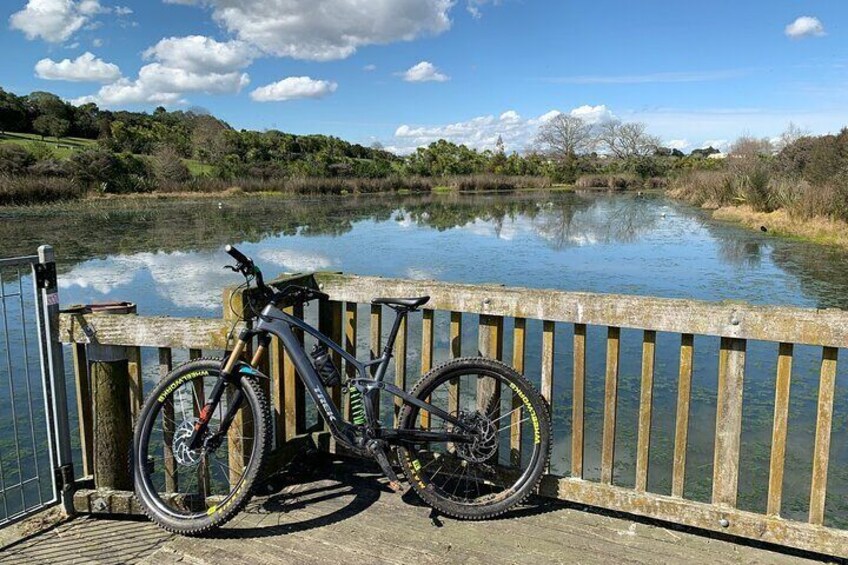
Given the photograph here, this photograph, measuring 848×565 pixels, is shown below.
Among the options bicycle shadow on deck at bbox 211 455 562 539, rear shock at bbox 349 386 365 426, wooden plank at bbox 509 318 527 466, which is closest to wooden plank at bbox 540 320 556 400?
wooden plank at bbox 509 318 527 466

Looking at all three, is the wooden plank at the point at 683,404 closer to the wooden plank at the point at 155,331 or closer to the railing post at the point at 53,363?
the wooden plank at the point at 155,331

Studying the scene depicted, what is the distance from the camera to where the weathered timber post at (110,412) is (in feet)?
9.86

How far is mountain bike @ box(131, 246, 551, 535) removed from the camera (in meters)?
2.88

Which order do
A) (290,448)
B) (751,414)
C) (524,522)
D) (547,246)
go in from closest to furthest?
1. (524,522)
2. (290,448)
3. (751,414)
4. (547,246)

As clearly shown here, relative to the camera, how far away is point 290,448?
3.46 meters

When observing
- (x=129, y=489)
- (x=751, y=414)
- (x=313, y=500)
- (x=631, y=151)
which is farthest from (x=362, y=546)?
(x=631, y=151)

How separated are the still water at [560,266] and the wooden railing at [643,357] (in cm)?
180

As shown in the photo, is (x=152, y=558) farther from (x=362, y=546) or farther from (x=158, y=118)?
(x=158, y=118)

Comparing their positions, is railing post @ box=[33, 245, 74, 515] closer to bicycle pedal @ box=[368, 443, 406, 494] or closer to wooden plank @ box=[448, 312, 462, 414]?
bicycle pedal @ box=[368, 443, 406, 494]

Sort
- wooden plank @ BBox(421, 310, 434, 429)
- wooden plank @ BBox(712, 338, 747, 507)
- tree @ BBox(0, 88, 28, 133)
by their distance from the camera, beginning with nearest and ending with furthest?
wooden plank @ BBox(712, 338, 747, 507)
wooden plank @ BBox(421, 310, 434, 429)
tree @ BBox(0, 88, 28, 133)

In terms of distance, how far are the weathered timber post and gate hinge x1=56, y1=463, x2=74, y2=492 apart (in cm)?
11

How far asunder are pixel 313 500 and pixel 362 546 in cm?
52

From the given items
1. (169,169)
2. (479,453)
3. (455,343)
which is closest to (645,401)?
(479,453)

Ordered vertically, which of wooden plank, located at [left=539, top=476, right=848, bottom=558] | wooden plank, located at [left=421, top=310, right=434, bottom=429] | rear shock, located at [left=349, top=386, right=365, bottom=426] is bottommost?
wooden plank, located at [left=539, top=476, right=848, bottom=558]
